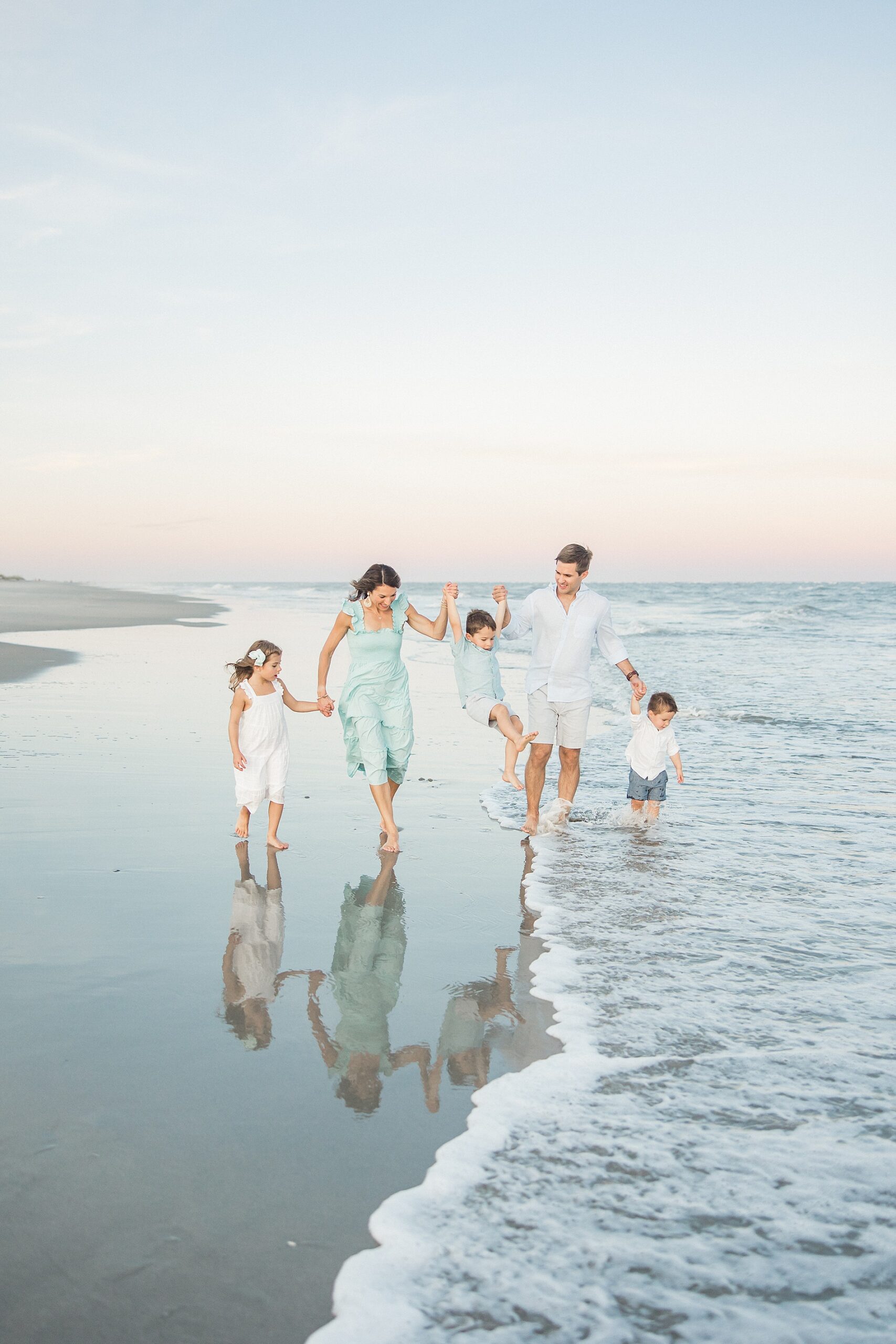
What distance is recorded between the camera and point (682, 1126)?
301 cm

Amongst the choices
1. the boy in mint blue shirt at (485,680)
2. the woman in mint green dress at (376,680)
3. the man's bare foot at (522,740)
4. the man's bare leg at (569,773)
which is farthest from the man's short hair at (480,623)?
the man's bare leg at (569,773)

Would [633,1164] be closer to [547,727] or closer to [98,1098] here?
[98,1098]

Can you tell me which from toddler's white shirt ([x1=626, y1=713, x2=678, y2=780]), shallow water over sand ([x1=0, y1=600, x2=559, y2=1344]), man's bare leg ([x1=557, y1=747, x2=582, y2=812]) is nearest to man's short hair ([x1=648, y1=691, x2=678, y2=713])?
toddler's white shirt ([x1=626, y1=713, x2=678, y2=780])

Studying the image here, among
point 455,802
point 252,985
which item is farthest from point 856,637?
point 252,985

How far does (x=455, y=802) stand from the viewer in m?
7.47

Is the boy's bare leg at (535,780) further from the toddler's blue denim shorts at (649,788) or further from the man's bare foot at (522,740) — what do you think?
the toddler's blue denim shorts at (649,788)

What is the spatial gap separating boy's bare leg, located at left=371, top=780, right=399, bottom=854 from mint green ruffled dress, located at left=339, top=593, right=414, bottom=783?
0.24 metres

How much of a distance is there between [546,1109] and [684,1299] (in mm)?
836

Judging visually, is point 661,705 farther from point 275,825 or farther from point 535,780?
point 275,825

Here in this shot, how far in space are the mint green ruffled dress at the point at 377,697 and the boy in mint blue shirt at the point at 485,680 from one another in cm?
62

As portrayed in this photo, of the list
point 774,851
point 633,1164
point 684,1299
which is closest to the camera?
point 684,1299

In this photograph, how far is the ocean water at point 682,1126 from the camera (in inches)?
89.5

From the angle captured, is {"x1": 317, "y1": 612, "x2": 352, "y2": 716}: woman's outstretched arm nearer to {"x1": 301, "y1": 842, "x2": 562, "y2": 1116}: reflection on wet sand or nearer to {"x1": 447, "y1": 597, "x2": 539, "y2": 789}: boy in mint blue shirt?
{"x1": 447, "y1": 597, "x2": 539, "y2": 789}: boy in mint blue shirt

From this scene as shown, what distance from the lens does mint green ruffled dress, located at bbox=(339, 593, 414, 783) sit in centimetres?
637
